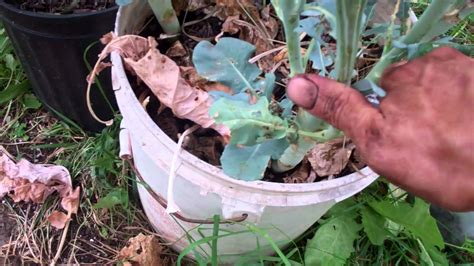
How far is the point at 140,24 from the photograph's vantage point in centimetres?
116

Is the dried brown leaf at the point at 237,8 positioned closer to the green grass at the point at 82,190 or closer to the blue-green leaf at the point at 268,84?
the blue-green leaf at the point at 268,84

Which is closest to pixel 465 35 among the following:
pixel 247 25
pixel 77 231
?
pixel 247 25

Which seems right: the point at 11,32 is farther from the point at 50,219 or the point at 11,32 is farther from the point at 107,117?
the point at 50,219

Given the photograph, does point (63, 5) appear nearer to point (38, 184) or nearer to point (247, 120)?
point (38, 184)

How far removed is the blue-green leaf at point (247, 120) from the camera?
0.84 m

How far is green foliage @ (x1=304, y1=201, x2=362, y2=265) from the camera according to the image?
51.4 inches

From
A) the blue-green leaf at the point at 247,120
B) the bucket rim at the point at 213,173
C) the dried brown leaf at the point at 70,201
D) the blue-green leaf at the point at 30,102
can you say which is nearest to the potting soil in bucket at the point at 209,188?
the bucket rim at the point at 213,173

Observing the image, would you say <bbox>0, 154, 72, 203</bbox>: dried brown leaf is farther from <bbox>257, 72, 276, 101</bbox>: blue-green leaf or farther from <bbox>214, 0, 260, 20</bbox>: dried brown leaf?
<bbox>257, 72, 276, 101</bbox>: blue-green leaf

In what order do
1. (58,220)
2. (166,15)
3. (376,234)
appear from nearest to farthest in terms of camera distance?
(166,15), (376,234), (58,220)

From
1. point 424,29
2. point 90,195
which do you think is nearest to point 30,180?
point 90,195

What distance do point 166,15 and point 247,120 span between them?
33 cm

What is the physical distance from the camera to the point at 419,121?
2.12 ft

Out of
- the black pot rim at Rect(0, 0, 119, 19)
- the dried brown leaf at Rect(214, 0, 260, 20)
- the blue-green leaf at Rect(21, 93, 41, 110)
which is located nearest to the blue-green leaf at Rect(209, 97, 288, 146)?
the dried brown leaf at Rect(214, 0, 260, 20)

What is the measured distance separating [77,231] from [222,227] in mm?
437
